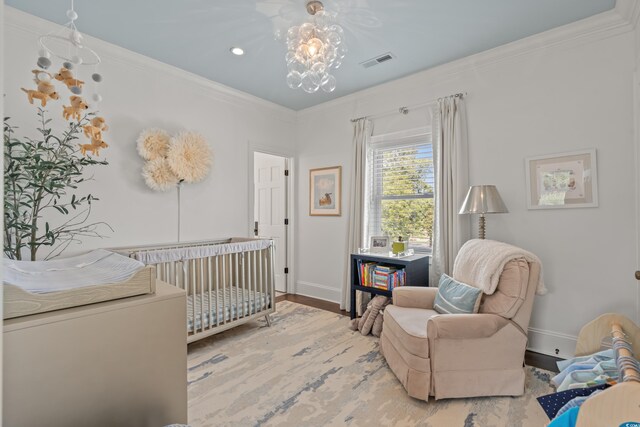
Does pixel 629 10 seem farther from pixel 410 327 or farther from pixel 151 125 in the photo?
pixel 151 125

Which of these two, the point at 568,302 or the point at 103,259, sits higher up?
the point at 103,259

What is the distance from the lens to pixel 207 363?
253cm

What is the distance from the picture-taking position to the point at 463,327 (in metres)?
2.03

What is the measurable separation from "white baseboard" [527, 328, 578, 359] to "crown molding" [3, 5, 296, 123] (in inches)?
145

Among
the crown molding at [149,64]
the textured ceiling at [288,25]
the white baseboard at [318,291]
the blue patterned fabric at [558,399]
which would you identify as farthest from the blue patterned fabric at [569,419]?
the crown molding at [149,64]

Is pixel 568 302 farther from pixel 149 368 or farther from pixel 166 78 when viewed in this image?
pixel 166 78

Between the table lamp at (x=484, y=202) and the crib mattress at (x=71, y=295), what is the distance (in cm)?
243

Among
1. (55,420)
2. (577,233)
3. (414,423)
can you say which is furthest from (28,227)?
(577,233)

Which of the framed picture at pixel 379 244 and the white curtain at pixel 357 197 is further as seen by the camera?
the white curtain at pixel 357 197

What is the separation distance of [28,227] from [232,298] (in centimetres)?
160

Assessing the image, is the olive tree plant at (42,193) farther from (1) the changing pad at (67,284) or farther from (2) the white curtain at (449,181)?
(2) the white curtain at (449,181)

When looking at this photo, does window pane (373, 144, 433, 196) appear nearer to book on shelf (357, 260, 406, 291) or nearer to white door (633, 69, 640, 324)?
book on shelf (357, 260, 406, 291)

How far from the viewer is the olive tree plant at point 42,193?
2.11 metres

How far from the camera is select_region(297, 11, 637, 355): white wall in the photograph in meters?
2.39
